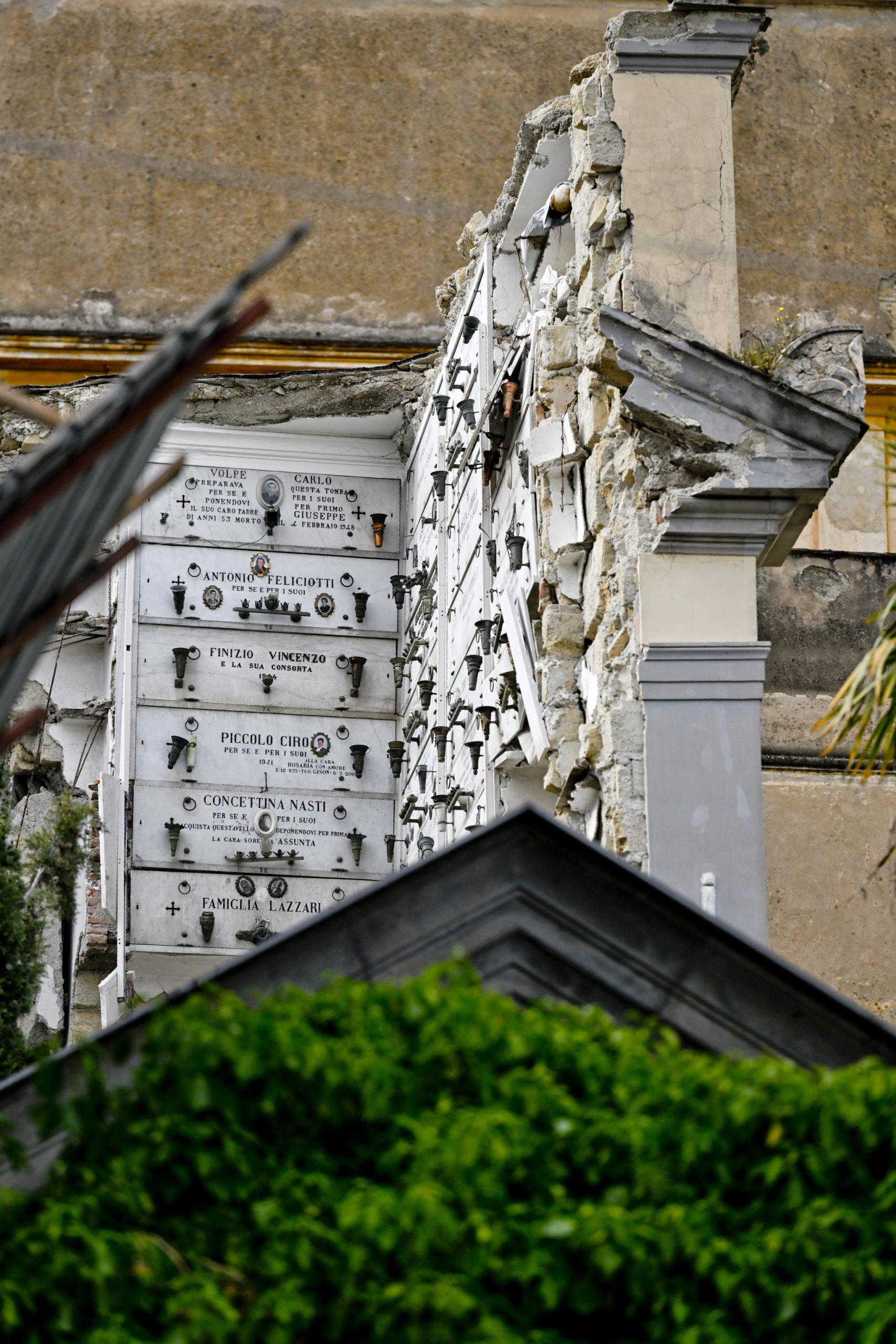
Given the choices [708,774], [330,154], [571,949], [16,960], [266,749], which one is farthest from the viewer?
[330,154]

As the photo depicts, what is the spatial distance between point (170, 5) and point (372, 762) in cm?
1200

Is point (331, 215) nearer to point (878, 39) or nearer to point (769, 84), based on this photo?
point (769, 84)

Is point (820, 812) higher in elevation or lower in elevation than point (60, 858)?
higher

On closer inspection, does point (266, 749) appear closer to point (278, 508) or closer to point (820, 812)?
point (278, 508)

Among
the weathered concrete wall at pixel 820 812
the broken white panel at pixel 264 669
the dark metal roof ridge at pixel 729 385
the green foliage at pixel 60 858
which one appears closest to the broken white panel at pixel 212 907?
the broken white panel at pixel 264 669

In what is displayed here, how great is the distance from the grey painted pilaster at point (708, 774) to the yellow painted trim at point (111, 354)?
44.0 feet

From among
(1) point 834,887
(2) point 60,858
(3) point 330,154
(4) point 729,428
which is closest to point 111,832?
(2) point 60,858

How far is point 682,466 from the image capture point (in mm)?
9625

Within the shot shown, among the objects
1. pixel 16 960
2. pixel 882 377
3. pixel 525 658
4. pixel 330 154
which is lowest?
pixel 16 960

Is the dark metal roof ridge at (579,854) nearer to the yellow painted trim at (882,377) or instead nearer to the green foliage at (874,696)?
the green foliage at (874,696)

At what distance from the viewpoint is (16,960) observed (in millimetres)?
9836

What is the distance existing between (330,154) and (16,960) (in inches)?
620

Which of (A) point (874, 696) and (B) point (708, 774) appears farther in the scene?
(B) point (708, 774)

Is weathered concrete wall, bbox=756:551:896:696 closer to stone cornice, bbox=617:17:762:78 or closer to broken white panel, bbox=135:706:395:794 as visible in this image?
stone cornice, bbox=617:17:762:78
